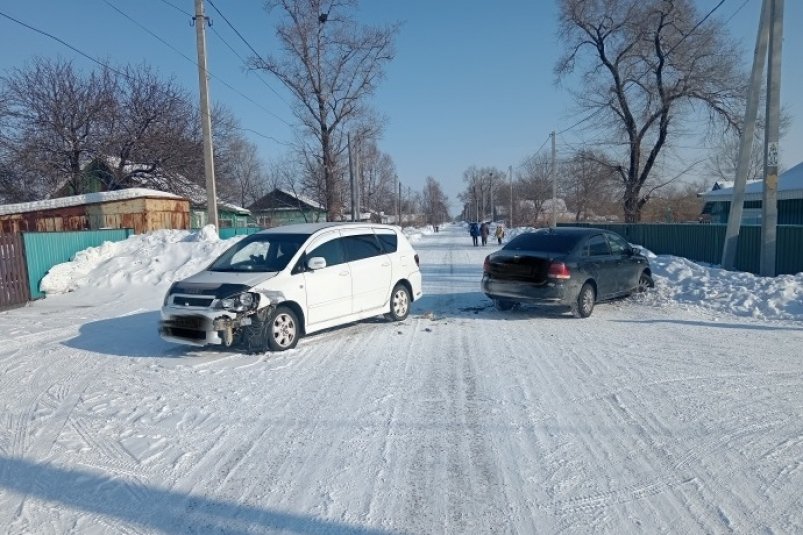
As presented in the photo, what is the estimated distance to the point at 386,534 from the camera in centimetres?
303

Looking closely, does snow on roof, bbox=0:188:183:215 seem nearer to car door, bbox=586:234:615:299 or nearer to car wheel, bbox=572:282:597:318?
car door, bbox=586:234:615:299

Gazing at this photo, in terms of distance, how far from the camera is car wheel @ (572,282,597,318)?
30.5 feet

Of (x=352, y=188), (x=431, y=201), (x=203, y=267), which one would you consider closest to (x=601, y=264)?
(x=203, y=267)

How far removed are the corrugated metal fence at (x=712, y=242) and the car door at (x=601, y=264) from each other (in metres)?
6.83

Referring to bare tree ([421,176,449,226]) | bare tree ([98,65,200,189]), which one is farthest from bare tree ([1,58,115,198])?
bare tree ([421,176,449,226])

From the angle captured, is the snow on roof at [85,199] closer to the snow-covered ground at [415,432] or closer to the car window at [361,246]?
the snow-covered ground at [415,432]

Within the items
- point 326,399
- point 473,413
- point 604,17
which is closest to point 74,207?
point 326,399

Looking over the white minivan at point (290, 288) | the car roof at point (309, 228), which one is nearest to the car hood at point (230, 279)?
the white minivan at point (290, 288)

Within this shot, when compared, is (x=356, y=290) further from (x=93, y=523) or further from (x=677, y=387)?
(x=93, y=523)

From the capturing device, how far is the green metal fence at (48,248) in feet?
41.9

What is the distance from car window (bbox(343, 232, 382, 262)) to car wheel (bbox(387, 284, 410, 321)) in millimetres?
832

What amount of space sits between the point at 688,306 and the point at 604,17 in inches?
1016

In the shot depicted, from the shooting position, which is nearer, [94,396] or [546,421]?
[546,421]

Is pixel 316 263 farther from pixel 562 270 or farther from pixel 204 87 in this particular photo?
pixel 204 87
